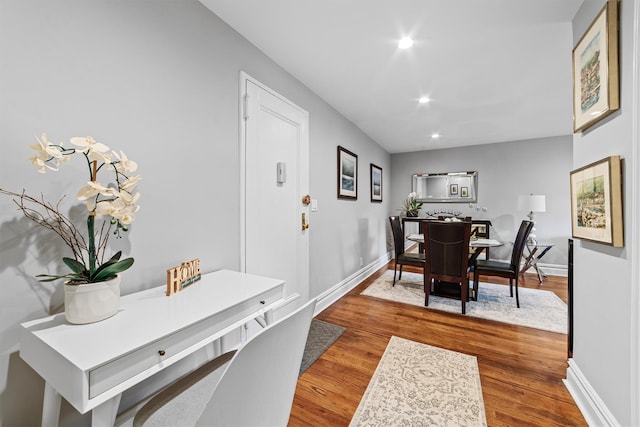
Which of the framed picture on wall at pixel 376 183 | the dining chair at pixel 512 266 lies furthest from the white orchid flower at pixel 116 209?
the framed picture on wall at pixel 376 183

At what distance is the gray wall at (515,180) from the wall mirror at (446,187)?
3.9 inches

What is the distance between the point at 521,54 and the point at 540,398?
2522mm

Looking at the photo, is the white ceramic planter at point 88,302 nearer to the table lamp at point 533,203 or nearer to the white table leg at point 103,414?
the white table leg at point 103,414

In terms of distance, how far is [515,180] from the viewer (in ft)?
15.3

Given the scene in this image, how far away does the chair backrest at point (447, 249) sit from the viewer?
2713 mm

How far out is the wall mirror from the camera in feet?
16.3

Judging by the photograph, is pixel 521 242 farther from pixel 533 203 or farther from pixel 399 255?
pixel 533 203

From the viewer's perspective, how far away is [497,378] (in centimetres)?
176

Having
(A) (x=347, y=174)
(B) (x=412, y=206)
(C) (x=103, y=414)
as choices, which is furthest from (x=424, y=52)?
(B) (x=412, y=206)

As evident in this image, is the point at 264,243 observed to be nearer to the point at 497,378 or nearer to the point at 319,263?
the point at 319,263

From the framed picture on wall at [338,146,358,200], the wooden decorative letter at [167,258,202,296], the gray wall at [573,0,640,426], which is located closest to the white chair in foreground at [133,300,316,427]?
the wooden decorative letter at [167,258,202,296]

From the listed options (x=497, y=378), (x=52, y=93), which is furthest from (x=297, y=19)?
(x=497, y=378)

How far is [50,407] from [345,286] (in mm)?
2936

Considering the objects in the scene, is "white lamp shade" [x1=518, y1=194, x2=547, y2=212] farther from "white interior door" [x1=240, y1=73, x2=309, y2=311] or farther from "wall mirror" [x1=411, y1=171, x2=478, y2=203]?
"white interior door" [x1=240, y1=73, x2=309, y2=311]
